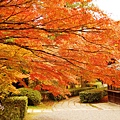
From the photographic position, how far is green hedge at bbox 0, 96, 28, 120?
9110mm

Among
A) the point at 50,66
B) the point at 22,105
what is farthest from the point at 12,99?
the point at 50,66

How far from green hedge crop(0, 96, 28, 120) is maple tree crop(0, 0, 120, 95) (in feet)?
16.2

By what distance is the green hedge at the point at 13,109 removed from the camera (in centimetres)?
911

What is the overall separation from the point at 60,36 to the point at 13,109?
621 cm

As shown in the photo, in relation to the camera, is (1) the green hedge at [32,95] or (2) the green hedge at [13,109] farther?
(1) the green hedge at [32,95]

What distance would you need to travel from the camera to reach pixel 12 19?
390cm

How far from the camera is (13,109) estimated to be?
370 inches

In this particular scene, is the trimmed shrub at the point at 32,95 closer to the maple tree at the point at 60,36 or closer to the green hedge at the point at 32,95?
the green hedge at the point at 32,95

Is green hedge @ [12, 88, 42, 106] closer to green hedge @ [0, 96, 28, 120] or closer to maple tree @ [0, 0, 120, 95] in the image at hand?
green hedge @ [0, 96, 28, 120]

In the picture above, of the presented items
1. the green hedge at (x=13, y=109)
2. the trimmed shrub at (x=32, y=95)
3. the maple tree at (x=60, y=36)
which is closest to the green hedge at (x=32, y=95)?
the trimmed shrub at (x=32, y=95)

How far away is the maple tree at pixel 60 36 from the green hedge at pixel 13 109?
4936 millimetres

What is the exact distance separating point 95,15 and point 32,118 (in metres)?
9.14

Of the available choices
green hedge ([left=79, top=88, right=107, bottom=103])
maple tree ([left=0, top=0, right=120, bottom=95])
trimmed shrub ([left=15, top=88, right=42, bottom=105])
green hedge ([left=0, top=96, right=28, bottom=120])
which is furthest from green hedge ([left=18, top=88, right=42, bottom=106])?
maple tree ([left=0, top=0, right=120, bottom=95])

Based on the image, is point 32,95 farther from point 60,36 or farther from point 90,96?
point 60,36
